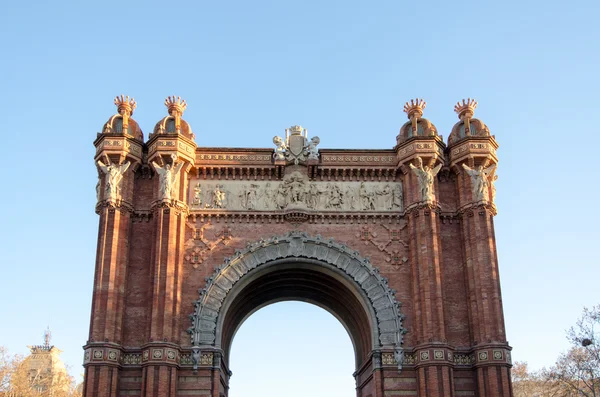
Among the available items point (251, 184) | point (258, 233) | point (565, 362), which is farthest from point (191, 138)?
point (565, 362)

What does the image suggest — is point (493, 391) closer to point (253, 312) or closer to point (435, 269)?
point (435, 269)

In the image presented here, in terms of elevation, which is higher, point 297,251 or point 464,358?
point 297,251

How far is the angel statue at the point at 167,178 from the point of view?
25609 mm

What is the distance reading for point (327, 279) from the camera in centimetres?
2684

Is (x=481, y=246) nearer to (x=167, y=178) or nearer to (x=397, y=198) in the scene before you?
(x=397, y=198)

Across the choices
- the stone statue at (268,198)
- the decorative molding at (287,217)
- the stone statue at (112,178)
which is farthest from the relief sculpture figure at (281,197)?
the stone statue at (112,178)

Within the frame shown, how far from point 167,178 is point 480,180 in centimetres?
1207

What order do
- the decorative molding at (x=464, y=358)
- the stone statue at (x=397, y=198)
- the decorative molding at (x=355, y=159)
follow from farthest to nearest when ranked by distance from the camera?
the decorative molding at (x=355, y=159) → the stone statue at (x=397, y=198) → the decorative molding at (x=464, y=358)

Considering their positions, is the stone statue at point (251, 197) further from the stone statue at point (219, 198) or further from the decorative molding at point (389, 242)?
the decorative molding at point (389, 242)

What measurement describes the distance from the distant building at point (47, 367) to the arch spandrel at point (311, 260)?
20.5 m

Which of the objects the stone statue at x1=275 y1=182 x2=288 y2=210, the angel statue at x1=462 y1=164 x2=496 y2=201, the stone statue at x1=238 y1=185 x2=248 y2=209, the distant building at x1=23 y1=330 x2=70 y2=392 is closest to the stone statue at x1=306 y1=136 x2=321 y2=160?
the stone statue at x1=275 y1=182 x2=288 y2=210

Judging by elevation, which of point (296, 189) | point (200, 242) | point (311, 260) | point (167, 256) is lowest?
point (167, 256)

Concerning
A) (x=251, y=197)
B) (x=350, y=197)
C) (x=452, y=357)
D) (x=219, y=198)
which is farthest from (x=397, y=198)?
(x=219, y=198)

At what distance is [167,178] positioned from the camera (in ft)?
84.5
